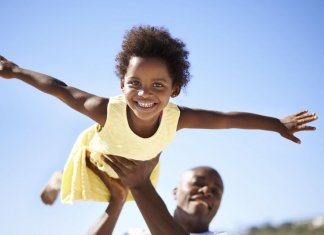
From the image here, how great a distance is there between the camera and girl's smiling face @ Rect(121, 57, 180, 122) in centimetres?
486

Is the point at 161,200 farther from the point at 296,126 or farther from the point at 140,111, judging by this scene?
the point at 296,126

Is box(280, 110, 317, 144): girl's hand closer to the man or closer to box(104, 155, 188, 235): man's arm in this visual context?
the man

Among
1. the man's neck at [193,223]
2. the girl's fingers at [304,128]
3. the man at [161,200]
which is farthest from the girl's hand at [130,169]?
the girl's fingers at [304,128]

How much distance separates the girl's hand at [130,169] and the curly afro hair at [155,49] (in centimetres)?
88

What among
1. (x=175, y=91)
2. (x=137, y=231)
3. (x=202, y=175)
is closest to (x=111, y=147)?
(x=175, y=91)

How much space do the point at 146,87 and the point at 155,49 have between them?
1.61 ft

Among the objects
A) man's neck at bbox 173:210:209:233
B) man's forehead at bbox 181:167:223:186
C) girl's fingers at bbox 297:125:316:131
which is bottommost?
man's neck at bbox 173:210:209:233

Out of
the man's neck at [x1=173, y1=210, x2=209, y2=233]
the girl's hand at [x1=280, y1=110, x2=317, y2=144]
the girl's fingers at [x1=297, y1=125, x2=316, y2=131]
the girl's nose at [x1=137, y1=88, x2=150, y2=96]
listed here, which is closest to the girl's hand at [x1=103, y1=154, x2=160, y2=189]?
the girl's nose at [x1=137, y1=88, x2=150, y2=96]

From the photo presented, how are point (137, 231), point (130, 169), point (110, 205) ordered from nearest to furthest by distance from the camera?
1. point (130, 169)
2. point (110, 205)
3. point (137, 231)

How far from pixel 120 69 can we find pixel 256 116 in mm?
1571

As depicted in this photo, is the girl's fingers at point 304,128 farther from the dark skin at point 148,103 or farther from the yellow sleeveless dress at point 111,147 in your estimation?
the yellow sleeveless dress at point 111,147

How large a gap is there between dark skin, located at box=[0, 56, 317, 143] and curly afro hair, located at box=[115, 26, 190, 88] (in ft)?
0.26

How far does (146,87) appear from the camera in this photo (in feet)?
15.9

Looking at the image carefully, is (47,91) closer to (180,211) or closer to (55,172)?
(55,172)
